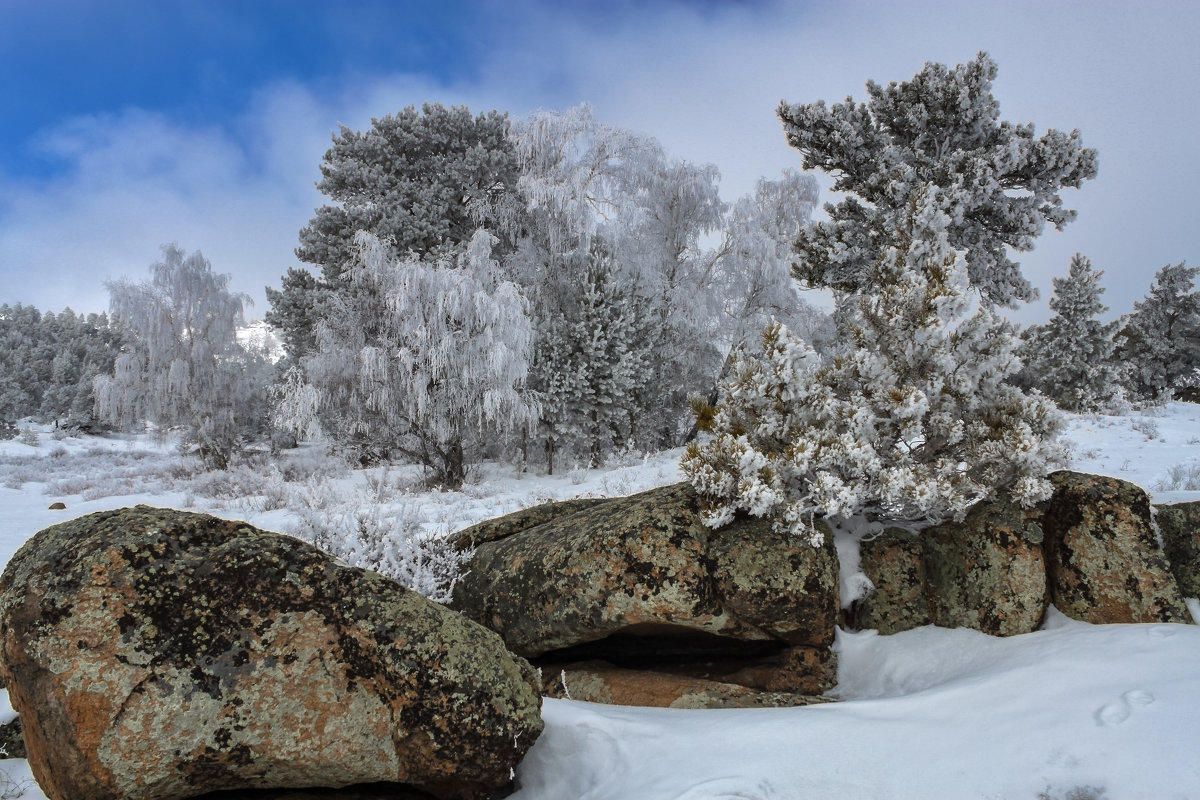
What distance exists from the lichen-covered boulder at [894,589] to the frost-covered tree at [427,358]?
10905 mm

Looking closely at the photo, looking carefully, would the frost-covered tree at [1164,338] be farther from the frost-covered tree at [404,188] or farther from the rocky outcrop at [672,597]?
the rocky outcrop at [672,597]

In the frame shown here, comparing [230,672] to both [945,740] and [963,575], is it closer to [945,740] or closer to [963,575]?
[945,740]

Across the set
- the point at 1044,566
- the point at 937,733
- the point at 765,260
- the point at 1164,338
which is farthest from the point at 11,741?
A: the point at 1164,338

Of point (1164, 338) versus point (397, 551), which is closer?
point (397, 551)

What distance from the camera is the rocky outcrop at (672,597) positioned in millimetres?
4234

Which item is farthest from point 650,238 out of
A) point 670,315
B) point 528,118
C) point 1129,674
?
point 1129,674

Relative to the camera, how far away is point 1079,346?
87.0ft

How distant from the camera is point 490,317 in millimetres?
14844

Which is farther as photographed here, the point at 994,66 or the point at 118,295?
the point at 118,295

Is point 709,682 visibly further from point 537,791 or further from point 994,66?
point 994,66

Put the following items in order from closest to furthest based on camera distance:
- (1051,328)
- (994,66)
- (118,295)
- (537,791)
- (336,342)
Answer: (537,791) < (994,66) < (336,342) < (118,295) < (1051,328)

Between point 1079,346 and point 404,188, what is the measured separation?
1098 inches

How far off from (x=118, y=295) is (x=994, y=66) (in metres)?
25.1

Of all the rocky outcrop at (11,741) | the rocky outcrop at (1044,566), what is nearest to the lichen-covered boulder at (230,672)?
the rocky outcrop at (11,741)
